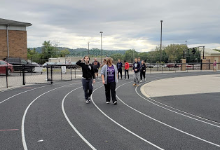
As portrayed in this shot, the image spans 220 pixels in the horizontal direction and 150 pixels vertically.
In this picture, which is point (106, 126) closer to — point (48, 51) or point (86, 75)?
point (86, 75)

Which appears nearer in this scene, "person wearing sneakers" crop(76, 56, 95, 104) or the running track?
the running track

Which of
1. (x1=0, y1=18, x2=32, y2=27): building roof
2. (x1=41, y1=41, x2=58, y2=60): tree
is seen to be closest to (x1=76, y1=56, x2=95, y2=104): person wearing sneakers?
(x1=0, y1=18, x2=32, y2=27): building roof

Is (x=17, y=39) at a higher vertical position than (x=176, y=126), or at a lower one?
higher

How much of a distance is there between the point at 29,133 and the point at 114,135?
79.5 inches

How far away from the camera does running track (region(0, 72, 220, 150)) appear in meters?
4.84

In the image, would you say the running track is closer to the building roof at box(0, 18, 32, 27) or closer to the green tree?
the building roof at box(0, 18, 32, 27)

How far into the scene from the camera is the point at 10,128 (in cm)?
595

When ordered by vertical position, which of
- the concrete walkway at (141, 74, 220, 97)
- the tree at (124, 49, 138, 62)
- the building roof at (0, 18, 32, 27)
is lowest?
the concrete walkway at (141, 74, 220, 97)

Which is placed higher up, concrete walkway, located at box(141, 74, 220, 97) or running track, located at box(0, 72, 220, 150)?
concrete walkway, located at box(141, 74, 220, 97)

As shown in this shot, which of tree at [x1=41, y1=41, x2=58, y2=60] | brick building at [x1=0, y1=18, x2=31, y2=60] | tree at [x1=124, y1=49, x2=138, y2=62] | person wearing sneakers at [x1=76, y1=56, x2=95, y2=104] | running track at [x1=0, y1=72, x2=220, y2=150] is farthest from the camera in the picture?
tree at [x1=41, y1=41, x2=58, y2=60]

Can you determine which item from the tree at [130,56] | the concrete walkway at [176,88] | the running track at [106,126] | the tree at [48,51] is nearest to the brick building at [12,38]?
the concrete walkway at [176,88]

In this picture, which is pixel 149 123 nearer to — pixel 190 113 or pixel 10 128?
pixel 190 113

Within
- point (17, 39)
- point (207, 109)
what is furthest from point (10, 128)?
point (17, 39)

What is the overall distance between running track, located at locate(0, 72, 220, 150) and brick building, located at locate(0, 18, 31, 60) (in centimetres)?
2905
